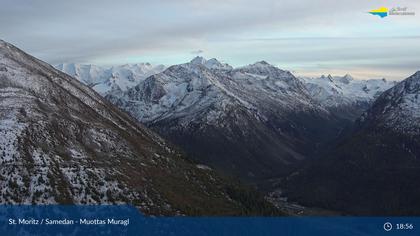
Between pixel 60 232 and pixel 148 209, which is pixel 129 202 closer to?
pixel 148 209

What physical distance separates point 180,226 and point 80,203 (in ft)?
103

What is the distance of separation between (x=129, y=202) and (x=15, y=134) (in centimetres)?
4603

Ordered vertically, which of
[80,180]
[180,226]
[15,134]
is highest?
[15,134]

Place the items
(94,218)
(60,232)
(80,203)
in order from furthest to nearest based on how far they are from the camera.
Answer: (80,203) → (94,218) → (60,232)

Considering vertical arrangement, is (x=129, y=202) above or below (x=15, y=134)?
below

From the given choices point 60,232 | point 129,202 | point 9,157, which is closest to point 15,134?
point 9,157

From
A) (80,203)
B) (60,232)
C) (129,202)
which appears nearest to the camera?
(60,232)

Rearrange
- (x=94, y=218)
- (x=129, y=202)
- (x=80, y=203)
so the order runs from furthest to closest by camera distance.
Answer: (x=129, y=202)
(x=80, y=203)
(x=94, y=218)

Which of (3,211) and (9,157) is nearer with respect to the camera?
(3,211)

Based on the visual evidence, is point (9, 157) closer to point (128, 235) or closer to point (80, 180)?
point (80, 180)

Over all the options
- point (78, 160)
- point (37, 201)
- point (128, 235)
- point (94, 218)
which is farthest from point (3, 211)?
point (78, 160)

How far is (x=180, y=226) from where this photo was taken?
179m

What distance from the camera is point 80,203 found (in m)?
174

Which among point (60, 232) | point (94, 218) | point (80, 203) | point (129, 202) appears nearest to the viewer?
point (60, 232)
